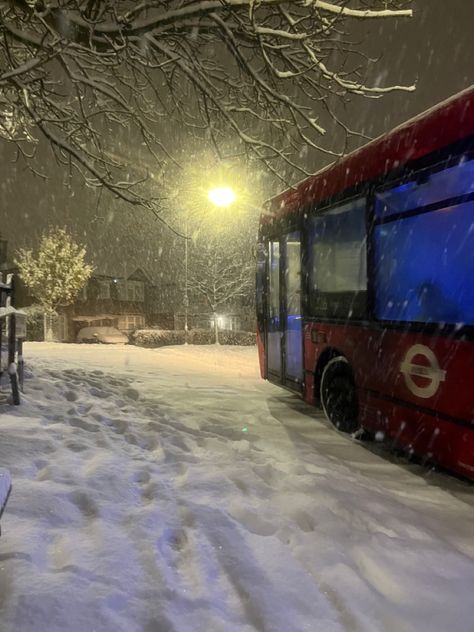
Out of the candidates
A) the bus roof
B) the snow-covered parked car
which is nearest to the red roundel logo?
the bus roof

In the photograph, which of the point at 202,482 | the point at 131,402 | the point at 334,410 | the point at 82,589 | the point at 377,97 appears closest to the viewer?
the point at 82,589

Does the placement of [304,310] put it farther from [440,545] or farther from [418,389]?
[440,545]

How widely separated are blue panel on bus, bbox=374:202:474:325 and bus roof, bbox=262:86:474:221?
0.65 meters

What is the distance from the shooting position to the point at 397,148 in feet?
17.1

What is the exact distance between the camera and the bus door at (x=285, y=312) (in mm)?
8008

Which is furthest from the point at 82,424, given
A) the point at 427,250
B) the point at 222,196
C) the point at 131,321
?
the point at 131,321

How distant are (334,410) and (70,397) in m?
3.83

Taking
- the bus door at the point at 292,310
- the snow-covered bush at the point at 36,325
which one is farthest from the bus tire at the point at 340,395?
the snow-covered bush at the point at 36,325

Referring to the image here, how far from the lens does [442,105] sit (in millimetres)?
4609

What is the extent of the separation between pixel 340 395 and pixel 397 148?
10.7 feet

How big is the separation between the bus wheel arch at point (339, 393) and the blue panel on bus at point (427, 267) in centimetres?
121

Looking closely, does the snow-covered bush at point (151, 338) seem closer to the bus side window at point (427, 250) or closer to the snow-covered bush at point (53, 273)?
the snow-covered bush at point (53, 273)

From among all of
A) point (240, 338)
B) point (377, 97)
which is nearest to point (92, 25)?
point (377, 97)

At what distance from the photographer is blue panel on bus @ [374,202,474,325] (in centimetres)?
429
